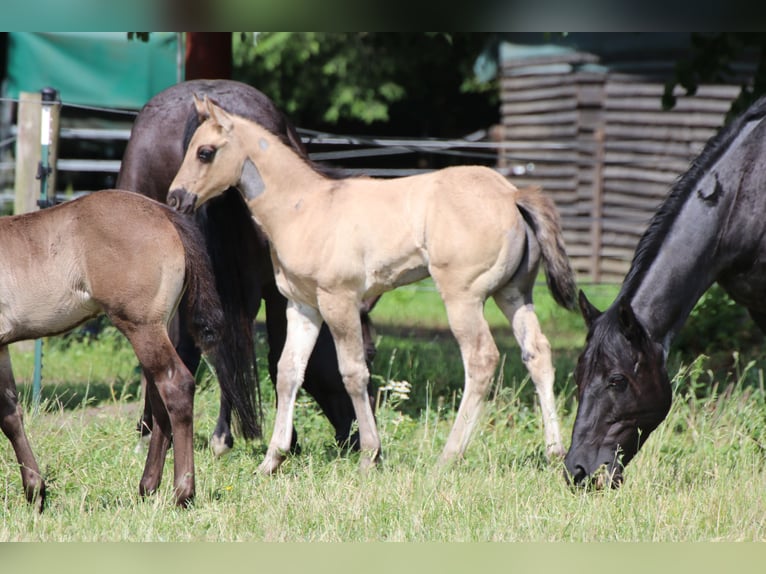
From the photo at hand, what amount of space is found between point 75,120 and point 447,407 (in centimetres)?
1211

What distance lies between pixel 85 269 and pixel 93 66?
30.9 ft

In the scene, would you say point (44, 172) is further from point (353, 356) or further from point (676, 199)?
point (676, 199)

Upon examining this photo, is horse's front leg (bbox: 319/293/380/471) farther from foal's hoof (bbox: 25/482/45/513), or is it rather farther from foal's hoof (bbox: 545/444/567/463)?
foal's hoof (bbox: 25/482/45/513)

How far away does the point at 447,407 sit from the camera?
651cm

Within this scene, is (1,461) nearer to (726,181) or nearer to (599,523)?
(599,523)

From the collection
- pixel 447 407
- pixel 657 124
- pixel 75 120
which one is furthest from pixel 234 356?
pixel 75 120

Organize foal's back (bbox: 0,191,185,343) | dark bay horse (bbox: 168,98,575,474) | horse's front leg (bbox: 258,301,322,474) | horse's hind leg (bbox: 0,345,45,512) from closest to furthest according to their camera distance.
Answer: foal's back (bbox: 0,191,185,343)
horse's hind leg (bbox: 0,345,45,512)
dark bay horse (bbox: 168,98,575,474)
horse's front leg (bbox: 258,301,322,474)

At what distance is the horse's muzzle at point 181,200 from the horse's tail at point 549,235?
1565mm

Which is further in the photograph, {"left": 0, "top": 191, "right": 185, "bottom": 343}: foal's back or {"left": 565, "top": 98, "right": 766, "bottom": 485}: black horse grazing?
{"left": 565, "top": 98, "right": 766, "bottom": 485}: black horse grazing

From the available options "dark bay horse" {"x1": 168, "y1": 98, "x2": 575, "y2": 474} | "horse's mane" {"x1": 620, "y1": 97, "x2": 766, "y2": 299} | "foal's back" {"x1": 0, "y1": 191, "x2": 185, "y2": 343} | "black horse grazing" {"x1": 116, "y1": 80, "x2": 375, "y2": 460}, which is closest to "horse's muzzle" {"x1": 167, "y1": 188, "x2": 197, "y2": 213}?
"dark bay horse" {"x1": 168, "y1": 98, "x2": 575, "y2": 474}

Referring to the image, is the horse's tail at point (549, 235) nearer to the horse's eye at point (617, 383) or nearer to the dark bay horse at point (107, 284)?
the horse's eye at point (617, 383)

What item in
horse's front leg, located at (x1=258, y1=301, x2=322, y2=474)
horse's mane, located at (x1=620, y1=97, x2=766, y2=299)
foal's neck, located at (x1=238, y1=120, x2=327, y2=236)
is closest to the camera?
horse's mane, located at (x1=620, y1=97, x2=766, y2=299)

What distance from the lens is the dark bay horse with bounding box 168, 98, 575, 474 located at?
15.5ft

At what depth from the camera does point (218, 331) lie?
174 inches
